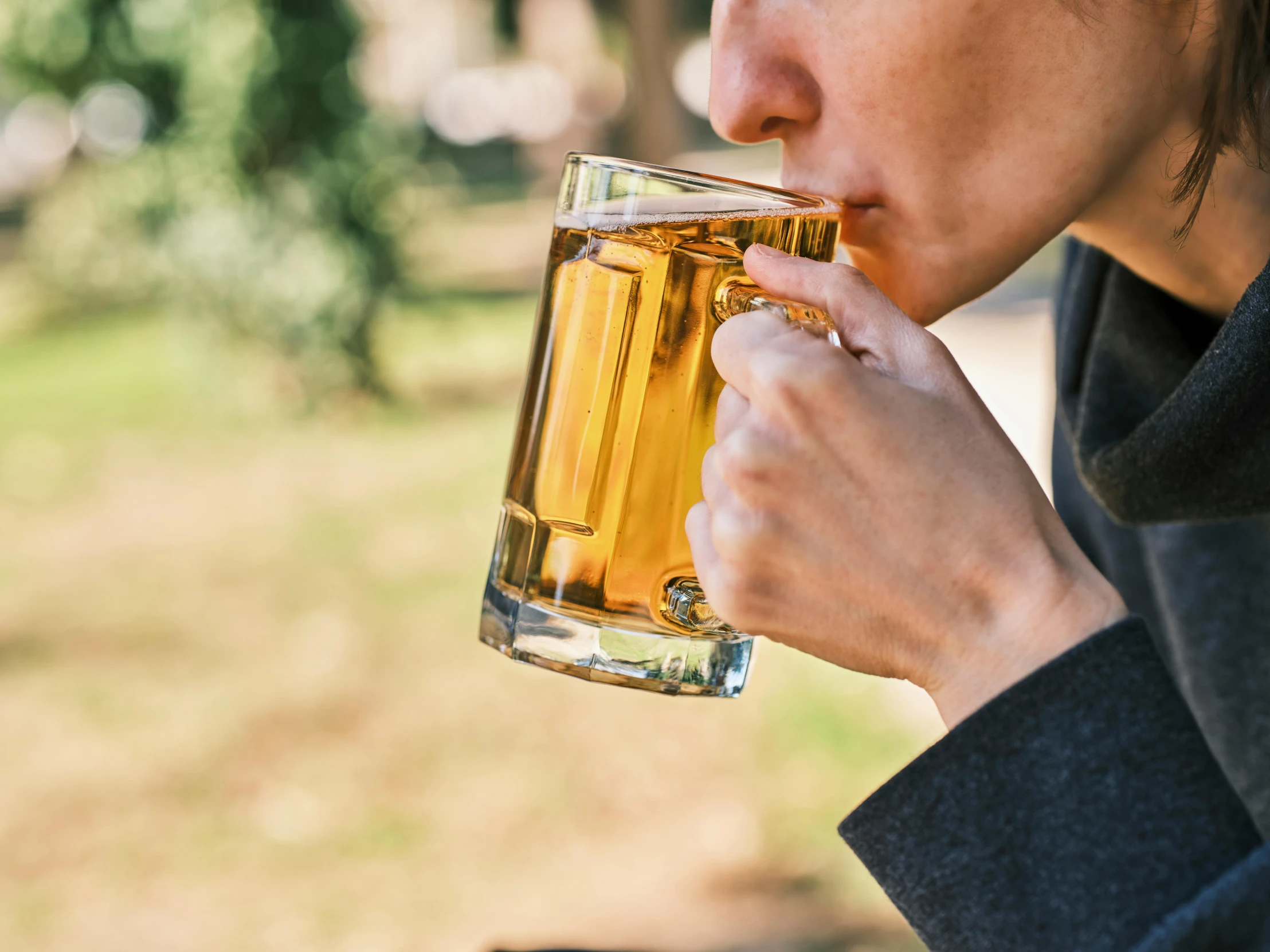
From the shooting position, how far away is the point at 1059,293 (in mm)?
2111

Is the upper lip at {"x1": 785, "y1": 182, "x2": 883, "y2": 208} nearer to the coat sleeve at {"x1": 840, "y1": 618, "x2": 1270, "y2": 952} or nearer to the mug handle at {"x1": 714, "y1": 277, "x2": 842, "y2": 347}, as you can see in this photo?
the mug handle at {"x1": 714, "y1": 277, "x2": 842, "y2": 347}

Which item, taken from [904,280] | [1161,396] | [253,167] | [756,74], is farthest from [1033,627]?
[253,167]

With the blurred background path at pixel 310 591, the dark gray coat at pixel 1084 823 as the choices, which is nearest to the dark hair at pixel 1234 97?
the dark gray coat at pixel 1084 823

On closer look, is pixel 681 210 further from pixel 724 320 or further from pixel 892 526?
pixel 892 526

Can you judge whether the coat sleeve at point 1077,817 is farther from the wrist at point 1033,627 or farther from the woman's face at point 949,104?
the woman's face at point 949,104

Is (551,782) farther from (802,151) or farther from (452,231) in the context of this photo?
(452,231)

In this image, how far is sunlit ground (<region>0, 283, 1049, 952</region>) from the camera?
126 inches

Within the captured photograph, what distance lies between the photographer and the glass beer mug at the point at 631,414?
1.19 m

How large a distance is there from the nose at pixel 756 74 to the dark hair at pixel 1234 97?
42 cm

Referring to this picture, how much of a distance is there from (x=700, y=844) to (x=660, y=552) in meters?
2.46

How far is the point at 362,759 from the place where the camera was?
3.91 metres

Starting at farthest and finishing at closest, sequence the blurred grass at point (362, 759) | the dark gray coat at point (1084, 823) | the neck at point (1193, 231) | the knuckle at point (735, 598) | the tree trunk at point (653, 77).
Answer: the tree trunk at point (653, 77)
the blurred grass at point (362, 759)
the neck at point (1193, 231)
the knuckle at point (735, 598)
the dark gray coat at point (1084, 823)

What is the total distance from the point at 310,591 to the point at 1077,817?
→ 451cm

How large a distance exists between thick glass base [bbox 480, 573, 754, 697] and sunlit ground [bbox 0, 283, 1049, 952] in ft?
6.29
